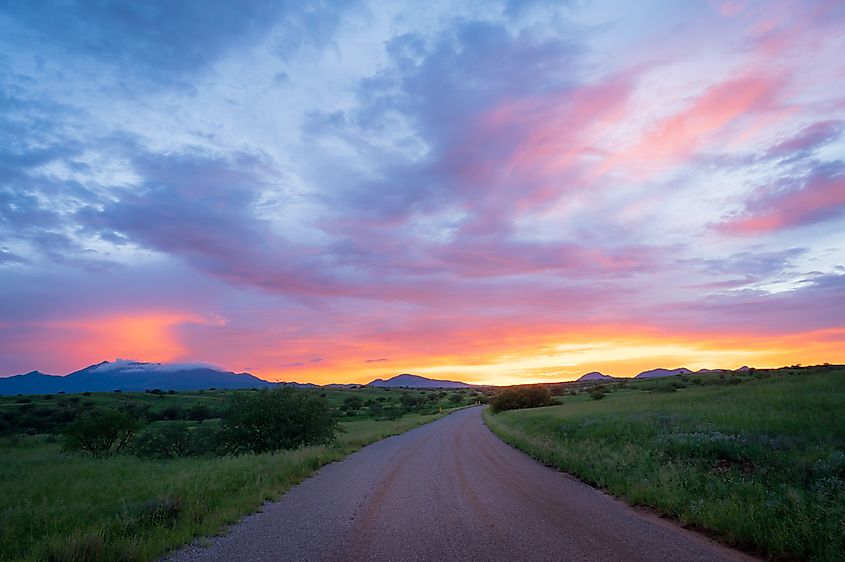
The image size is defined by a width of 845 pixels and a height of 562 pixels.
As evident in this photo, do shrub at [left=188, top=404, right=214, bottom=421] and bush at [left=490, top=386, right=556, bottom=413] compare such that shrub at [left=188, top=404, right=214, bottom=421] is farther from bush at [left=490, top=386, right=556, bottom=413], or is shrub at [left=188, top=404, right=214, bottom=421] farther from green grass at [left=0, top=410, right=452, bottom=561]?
green grass at [left=0, top=410, right=452, bottom=561]

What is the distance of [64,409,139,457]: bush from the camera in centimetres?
3042

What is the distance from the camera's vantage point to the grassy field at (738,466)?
780cm

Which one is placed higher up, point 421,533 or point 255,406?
point 255,406

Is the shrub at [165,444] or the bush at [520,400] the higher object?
the bush at [520,400]

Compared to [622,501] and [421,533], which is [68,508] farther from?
[622,501]

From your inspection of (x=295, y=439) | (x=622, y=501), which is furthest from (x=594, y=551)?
(x=295, y=439)

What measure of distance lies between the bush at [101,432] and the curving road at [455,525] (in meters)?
23.0

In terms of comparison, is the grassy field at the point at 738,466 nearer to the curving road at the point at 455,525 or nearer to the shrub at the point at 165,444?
the curving road at the point at 455,525

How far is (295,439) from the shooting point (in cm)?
2975

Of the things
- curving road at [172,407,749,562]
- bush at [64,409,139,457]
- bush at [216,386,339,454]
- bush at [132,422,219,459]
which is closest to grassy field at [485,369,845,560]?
curving road at [172,407,749,562]

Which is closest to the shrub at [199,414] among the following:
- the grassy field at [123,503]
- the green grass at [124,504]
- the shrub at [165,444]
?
the shrub at [165,444]

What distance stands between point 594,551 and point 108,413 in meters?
34.5

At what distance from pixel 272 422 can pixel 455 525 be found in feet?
74.2

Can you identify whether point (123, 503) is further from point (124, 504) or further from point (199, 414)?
point (199, 414)
